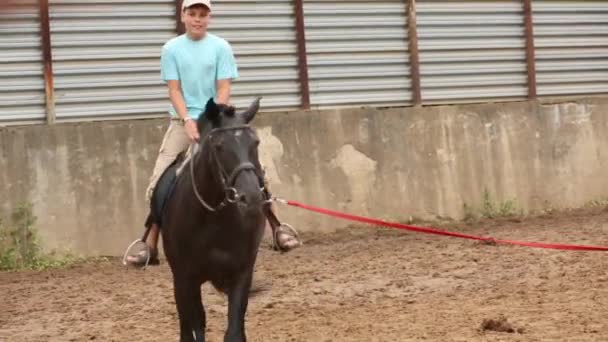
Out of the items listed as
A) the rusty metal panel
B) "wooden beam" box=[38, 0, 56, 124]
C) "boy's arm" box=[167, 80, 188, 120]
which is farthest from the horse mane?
"wooden beam" box=[38, 0, 56, 124]

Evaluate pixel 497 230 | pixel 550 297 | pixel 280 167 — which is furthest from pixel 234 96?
pixel 550 297

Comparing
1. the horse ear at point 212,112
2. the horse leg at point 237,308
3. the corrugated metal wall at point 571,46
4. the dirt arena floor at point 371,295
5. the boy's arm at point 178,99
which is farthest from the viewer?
the corrugated metal wall at point 571,46

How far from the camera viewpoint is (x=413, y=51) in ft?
43.8

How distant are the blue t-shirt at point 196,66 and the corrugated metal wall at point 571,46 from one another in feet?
29.0

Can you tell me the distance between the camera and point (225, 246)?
5.70 meters

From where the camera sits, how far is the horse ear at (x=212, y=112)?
5.45 m

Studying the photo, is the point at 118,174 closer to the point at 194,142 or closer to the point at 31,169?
the point at 31,169

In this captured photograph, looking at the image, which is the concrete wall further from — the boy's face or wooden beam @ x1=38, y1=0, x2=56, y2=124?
the boy's face

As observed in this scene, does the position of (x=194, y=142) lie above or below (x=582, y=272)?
above

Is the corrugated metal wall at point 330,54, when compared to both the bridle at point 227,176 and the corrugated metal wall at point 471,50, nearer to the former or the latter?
the corrugated metal wall at point 471,50

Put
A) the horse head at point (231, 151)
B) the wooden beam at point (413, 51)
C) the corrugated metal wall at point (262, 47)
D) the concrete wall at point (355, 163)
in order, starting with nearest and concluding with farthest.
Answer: the horse head at point (231, 151)
the concrete wall at point (355, 163)
the corrugated metal wall at point (262, 47)
the wooden beam at point (413, 51)

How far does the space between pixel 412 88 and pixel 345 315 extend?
589 cm

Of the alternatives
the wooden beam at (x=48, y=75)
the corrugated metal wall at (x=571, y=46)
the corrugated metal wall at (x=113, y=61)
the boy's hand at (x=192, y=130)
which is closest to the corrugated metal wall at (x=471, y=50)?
the corrugated metal wall at (x=571, y=46)

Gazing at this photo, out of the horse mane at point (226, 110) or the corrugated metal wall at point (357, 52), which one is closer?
the horse mane at point (226, 110)
